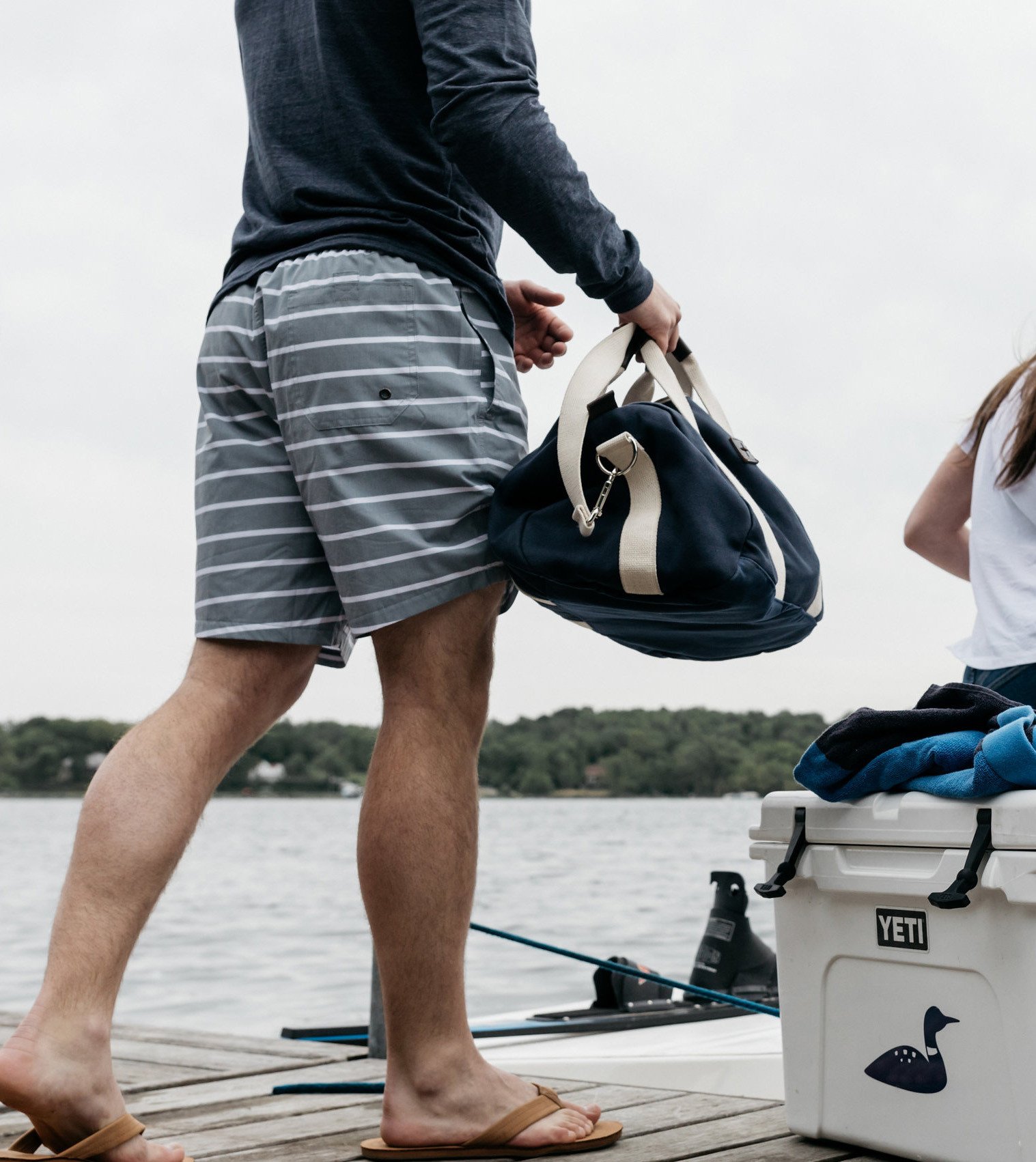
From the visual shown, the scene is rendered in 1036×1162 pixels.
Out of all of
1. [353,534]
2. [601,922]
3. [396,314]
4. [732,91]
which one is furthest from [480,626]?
[732,91]

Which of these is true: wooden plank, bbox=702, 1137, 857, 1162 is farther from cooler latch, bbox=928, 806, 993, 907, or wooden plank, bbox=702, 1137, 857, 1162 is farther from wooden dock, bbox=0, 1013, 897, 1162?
cooler latch, bbox=928, 806, 993, 907

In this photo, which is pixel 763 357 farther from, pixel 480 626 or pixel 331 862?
pixel 480 626

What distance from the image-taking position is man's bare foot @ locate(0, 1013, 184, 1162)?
3.61ft

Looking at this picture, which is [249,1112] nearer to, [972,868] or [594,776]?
[972,868]

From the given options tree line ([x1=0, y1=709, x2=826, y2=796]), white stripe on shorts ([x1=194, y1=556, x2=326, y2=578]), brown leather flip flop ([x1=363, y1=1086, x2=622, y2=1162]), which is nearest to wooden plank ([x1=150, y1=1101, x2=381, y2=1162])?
brown leather flip flop ([x1=363, y1=1086, x2=622, y2=1162])

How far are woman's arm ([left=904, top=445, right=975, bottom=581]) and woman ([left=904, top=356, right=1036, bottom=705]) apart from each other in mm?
47

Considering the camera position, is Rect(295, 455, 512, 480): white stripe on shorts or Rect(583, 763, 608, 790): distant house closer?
Rect(295, 455, 512, 480): white stripe on shorts

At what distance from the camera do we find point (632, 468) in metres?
1.26

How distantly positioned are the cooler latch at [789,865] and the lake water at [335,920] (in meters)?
0.17

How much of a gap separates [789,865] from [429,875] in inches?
16.0

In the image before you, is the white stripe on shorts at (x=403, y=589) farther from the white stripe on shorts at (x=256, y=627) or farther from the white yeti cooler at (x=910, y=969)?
the white yeti cooler at (x=910, y=969)

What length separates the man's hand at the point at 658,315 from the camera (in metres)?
1.42

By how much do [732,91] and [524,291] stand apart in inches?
1059

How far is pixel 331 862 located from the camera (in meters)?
21.9
